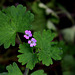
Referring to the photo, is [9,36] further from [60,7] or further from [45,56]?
[60,7]

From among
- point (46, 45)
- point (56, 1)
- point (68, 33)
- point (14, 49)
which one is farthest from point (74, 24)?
point (46, 45)

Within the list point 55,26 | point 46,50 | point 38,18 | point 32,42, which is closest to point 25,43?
point 32,42

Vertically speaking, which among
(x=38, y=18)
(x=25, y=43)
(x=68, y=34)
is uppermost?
(x=38, y=18)

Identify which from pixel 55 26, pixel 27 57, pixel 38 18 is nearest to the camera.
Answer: pixel 27 57

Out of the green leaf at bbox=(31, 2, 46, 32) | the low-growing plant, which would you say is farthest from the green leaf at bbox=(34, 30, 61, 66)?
the green leaf at bbox=(31, 2, 46, 32)

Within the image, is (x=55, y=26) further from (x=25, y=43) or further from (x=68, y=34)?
(x=25, y=43)

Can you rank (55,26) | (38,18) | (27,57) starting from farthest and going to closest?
(55,26) → (38,18) → (27,57)

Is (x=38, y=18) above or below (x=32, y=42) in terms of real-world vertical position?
above
